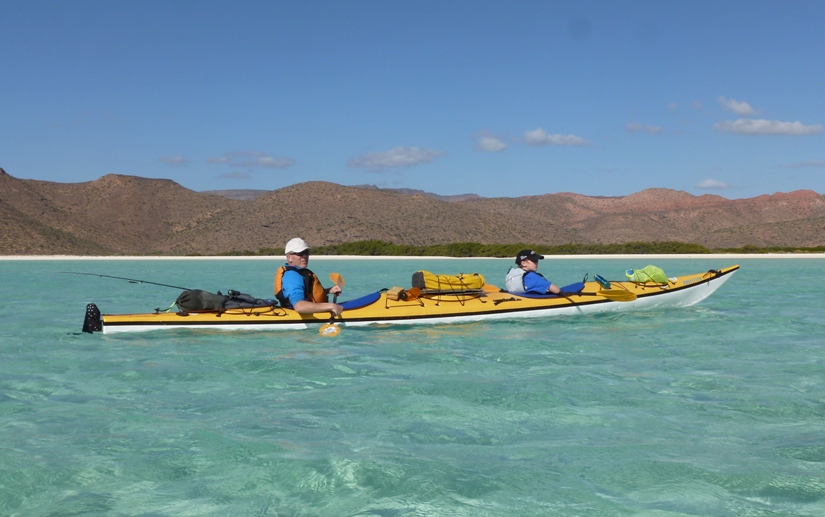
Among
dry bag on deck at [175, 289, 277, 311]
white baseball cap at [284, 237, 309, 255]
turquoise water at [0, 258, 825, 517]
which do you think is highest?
white baseball cap at [284, 237, 309, 255]

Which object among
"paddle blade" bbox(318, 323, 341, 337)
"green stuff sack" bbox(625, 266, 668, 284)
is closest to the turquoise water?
"paddle blade" bbox(318, 323, 341, 337)

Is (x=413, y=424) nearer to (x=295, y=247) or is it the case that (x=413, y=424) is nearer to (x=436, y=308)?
(x=295, y=247)

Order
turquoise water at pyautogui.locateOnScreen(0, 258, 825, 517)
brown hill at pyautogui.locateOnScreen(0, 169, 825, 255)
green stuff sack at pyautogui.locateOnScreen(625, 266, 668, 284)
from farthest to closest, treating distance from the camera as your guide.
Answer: brown hill at pyautogui.locateOnScreen(0, 169, 825, 255) → green stuff sack at pyautogui.locateOnScreen(625, 266, 668, 284) → turquoise water at pyautogui.locateOnScreen(0, 258, 825, 517)

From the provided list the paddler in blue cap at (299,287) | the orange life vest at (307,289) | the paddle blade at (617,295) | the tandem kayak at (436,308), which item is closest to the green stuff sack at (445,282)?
the tandem kayak at (436,308)

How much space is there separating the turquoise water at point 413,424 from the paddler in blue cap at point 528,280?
1153 mm

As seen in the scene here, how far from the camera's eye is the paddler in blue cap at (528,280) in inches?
496

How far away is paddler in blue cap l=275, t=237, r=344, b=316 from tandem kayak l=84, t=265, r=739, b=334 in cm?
25

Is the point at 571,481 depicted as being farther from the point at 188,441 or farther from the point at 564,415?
the point at 188,441

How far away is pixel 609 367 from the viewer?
29.0ft

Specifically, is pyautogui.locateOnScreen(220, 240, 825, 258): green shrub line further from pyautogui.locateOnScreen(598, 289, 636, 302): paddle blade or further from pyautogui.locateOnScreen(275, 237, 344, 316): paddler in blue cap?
pyautogui.locateOnScreen(275, 237, 344, 316): paddler in blue cap

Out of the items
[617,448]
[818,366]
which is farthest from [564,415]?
[818,366]

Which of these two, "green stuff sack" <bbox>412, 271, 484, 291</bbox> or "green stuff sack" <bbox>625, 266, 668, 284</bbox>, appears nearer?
"green stuff sack" <bbox>412, 271, 484, 291</bbox>

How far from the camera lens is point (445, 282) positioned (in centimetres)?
1262

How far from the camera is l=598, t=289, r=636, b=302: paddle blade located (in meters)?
13.2
